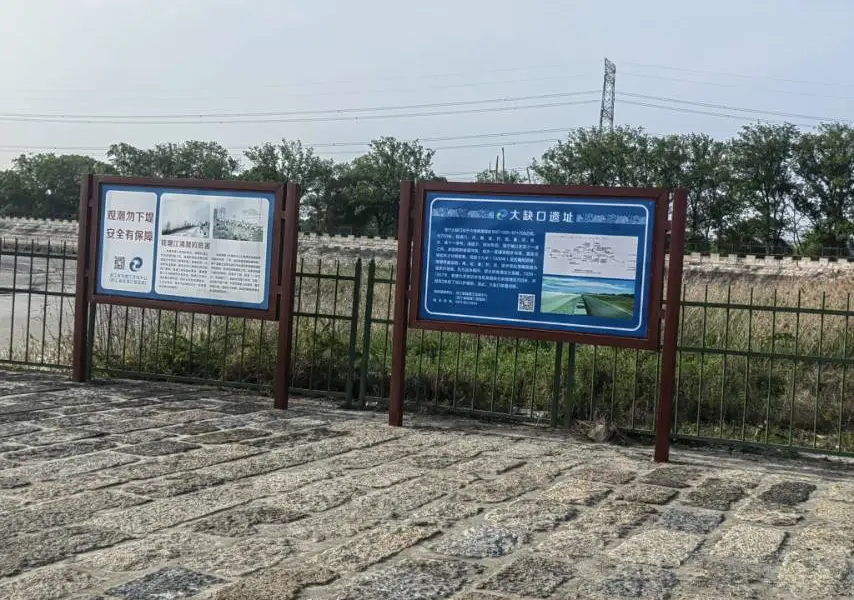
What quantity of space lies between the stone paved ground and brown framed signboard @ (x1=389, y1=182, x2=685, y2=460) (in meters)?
0.97

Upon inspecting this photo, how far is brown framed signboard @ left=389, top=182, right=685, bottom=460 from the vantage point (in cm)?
708

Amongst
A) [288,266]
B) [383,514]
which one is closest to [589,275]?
[288,266]

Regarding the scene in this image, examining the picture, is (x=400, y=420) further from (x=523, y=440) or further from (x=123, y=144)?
(x=123, y=144)

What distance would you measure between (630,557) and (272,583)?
5.58 ft

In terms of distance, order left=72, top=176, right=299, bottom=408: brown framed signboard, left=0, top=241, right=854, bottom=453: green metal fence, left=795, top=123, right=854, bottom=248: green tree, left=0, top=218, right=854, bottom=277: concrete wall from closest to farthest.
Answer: left=72, top=176, right=299, bottom=408: brown framed signboard, left=0, top=241, right=854, bottom=453: green metal fence, left=0, top=218, right=854, bottom=277: concrete wall, left=795, top=123, right=854, bottom=248: green tree

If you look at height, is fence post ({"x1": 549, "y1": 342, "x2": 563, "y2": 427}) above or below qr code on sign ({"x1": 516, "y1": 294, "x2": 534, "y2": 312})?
below

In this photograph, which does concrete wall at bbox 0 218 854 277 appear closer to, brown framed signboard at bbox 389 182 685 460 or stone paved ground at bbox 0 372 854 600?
brown framed signboard at bbox 389 182 685 460

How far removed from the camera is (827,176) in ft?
215

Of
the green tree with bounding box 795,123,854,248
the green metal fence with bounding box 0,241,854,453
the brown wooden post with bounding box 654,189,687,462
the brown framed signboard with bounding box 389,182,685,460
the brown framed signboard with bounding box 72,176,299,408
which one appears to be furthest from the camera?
the green tree with bounding box 795,123,854,248

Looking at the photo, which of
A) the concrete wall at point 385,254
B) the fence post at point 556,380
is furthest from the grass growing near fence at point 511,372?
the concrete wall at point 385,254

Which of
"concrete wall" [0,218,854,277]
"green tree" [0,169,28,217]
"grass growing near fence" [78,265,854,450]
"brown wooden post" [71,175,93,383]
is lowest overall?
"grass growing near fence" [78,265,854,450]

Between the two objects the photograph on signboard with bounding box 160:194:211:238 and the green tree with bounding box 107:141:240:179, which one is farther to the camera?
the green tree with bounding box 107:141:240:179

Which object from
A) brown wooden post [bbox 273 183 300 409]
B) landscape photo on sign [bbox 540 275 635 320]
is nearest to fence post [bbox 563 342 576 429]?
landscape photo on sign [bbox 540 275 635 320]

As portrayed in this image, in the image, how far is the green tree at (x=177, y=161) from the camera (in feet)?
251
